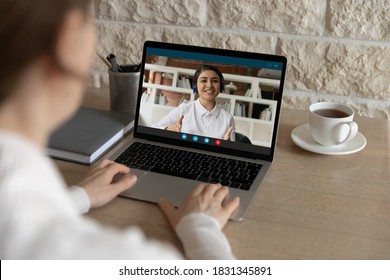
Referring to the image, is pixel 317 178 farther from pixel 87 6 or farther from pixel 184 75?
pixel 87 6

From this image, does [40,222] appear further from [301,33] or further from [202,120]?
[301,33]

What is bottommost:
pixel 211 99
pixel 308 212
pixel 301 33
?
pixel 308 212

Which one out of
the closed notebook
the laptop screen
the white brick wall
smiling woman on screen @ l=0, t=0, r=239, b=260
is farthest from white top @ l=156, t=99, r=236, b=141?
smiling woman on screen @ l=0, t=0, r=239, b=260

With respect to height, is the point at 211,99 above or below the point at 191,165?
above

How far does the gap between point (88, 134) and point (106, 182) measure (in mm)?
213

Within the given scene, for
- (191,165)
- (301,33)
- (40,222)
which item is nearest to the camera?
(40,222)

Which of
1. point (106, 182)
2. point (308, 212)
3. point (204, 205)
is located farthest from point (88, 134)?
point (308, 212)

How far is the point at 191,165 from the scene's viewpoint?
1073 millimetres

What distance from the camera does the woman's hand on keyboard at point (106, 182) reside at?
0.94 m

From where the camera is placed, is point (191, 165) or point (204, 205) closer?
point (204, 205)

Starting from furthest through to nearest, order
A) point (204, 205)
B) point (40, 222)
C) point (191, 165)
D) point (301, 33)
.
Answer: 1. point (301, 33)
2. point (191, 165)
3. point (204, 205)
4. point (40, 222)

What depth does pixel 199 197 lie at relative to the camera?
0.92m
